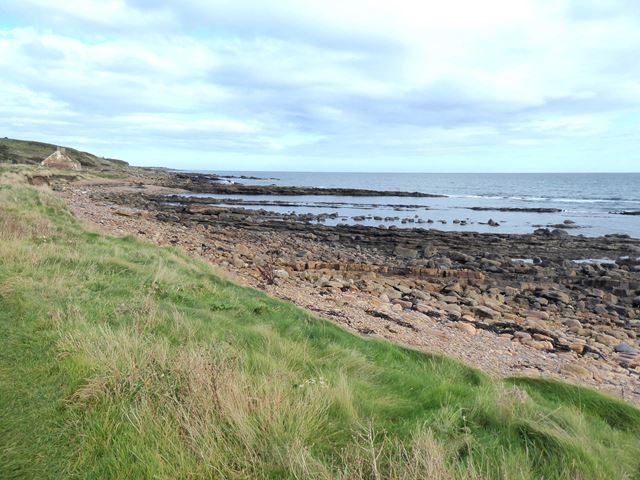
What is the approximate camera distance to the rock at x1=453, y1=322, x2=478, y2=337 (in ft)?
33.8

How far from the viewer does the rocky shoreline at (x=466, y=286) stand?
8.97 metres

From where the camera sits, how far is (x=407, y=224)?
119ft

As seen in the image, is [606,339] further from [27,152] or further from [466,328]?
[27,152]

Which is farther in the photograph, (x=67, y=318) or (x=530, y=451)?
(x=67, y=318)

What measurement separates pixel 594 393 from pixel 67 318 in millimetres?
5948

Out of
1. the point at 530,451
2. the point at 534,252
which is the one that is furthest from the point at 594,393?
the point at 534,252

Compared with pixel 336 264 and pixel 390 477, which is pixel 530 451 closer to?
pixel 390 477

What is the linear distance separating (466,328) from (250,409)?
8153 mm

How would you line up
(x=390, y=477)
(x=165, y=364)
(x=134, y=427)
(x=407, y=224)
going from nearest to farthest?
(x=390, y=477) → (x=134, y=427) → (x=165, y=364) → (x=407, y=224)

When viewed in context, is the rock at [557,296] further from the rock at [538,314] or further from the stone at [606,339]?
the stone at [606,339]

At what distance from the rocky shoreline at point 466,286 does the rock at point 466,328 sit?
0.05m

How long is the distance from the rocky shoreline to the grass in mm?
3138

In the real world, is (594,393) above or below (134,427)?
below

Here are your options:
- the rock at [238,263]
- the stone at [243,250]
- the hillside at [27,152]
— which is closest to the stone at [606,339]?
the rock at [238,263]
